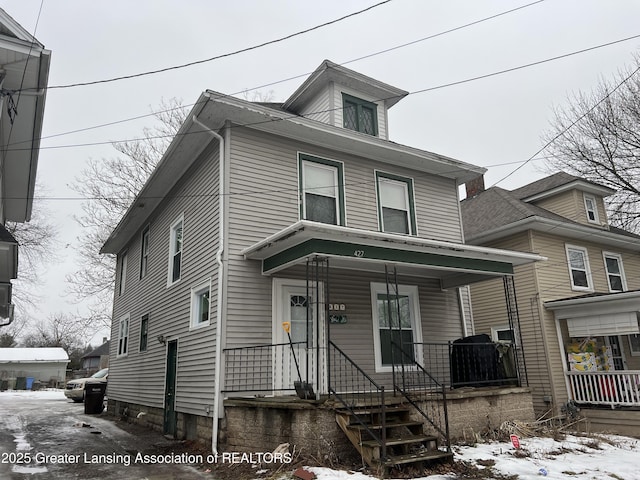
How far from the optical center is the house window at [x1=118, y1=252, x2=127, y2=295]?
16.4m

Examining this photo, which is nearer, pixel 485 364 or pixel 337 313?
pixel 337 313

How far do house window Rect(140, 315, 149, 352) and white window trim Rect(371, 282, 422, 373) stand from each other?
660 centimetres

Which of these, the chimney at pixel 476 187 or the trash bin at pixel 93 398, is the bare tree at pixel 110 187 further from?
the chimney at pixel 476 187

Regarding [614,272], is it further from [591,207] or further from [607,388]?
[607,388]

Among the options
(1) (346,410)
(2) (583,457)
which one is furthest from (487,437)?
(1) (346,410)

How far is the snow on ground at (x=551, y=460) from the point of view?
6191mm

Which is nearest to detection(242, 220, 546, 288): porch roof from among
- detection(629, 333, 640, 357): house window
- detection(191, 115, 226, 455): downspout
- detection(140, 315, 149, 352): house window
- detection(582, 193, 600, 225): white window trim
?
detection(191, 115, 226, 455): downspout

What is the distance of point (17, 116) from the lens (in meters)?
7.88

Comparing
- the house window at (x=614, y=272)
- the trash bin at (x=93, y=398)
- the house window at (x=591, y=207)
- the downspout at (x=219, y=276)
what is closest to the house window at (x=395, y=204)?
the downspout at (x=219, y=276)

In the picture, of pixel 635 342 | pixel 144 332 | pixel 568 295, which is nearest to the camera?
pixel 144 332

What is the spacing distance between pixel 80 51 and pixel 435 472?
29.6ft

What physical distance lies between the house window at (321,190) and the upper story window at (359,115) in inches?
66.1

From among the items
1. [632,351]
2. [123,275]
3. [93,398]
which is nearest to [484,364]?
[632,351]

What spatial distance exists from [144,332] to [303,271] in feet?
21.1
